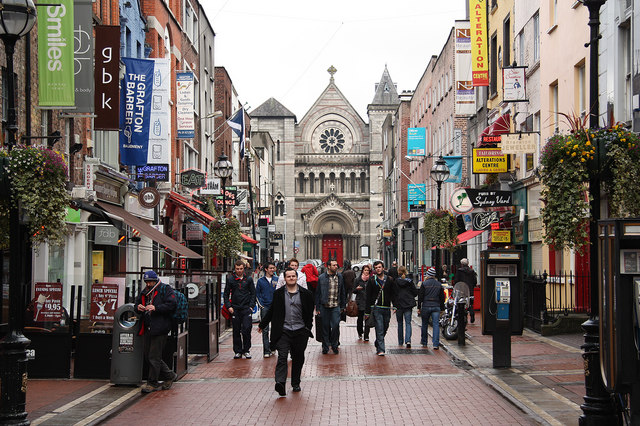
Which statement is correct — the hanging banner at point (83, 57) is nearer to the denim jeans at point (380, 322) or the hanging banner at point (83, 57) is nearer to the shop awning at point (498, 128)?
the denim jeans at point (380, 322)

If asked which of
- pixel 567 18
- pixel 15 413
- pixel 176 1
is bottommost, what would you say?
pixel 15 413

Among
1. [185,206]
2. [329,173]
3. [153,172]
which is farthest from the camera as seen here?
[329,173]

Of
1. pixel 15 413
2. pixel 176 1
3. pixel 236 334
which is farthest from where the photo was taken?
pixel 176 1

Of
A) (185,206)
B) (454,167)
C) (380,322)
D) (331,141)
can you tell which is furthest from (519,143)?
(331,141)

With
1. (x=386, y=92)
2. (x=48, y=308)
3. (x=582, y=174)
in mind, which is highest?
(x=386, y=92)

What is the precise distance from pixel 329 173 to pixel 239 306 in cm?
7225

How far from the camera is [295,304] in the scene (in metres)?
11.9

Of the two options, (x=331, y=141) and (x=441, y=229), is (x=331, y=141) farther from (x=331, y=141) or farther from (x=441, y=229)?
(x=441, y=229)

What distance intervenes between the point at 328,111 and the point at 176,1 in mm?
56506

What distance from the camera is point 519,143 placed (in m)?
22.5

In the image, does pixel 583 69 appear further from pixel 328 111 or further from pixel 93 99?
pixel 328 111

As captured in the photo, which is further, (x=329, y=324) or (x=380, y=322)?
(x=329, y=324)

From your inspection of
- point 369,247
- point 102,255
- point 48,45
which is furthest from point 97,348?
point 369,247

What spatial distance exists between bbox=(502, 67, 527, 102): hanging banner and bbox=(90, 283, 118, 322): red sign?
1470cm
